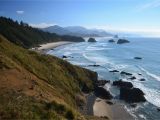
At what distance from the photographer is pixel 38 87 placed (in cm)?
2817

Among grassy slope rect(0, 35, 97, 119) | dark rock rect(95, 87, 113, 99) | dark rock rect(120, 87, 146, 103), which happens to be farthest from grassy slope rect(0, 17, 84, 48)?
dark rock rect(120, 87, 146, 103)

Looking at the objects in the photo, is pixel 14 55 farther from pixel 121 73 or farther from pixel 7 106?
pixel 121 73

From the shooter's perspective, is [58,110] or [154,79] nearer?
[58,110]

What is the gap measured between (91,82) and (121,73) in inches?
752

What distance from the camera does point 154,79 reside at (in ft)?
206

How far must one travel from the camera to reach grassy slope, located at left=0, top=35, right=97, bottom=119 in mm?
19156

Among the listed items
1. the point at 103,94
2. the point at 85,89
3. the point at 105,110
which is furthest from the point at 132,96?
the point at 85,89

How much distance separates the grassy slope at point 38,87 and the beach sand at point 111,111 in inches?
128

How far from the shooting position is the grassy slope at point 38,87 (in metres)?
19.2

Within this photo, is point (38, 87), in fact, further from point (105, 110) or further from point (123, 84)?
point (123, 84)

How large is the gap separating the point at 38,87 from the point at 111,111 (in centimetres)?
1589

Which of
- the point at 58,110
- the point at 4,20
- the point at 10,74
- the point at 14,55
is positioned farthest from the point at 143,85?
the point at 4,20

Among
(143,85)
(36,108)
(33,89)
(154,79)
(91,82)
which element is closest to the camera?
(36,108)

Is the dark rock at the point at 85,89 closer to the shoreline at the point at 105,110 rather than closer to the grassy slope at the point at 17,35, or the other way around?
the shoreline at the point at 105,110
